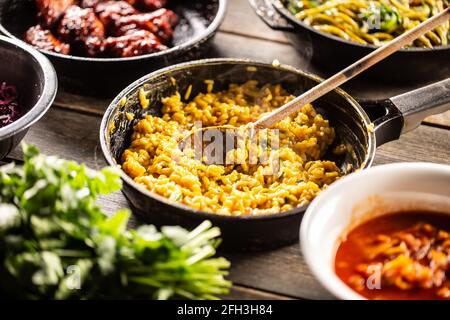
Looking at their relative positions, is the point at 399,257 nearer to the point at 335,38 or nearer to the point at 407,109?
the point at 407,109

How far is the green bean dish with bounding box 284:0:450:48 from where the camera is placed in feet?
8.47

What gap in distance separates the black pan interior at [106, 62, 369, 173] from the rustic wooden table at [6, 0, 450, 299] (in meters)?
0.17

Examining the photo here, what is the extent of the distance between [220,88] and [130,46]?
1.13ft

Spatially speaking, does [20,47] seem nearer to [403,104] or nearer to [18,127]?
[18,127]

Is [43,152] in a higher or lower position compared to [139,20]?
lower

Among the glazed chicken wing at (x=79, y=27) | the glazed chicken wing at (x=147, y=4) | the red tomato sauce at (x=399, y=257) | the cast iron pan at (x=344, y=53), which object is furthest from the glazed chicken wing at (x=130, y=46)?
the red tomato sauce at (x=399, y=257)

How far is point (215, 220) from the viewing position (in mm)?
1767

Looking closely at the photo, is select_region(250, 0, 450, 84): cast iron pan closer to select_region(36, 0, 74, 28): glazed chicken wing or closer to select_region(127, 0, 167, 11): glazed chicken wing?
select_region(127, 0, 167, 11): glazed chicken wing

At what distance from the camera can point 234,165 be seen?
208cm

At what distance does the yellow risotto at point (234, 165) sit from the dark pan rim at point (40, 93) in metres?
0.26

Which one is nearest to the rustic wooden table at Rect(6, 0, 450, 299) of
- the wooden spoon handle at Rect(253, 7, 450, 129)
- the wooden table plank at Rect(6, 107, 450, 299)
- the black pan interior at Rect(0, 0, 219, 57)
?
the wooden table plank at Rect(6, 107, 450, 299)
